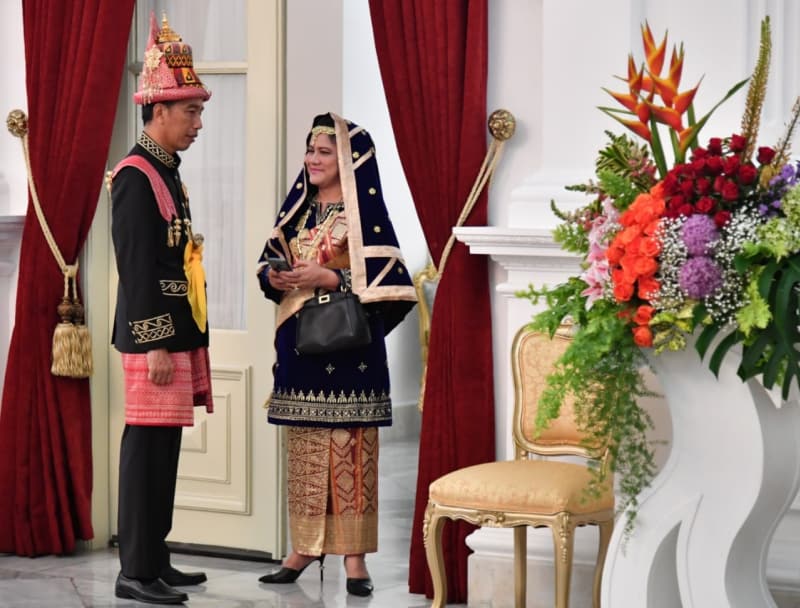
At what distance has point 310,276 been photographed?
4859 mm

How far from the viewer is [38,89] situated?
222 inches

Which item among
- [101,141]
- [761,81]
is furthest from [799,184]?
[101,141]

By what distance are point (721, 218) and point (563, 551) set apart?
1245mm

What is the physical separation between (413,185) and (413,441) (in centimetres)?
379

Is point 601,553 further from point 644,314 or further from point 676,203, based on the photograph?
point 676,203

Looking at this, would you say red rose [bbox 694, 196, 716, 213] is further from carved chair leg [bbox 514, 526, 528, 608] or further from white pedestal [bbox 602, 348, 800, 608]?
carved chair leg [bbox 514, 526, 528, 608]

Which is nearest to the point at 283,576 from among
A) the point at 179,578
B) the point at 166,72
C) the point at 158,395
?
the point at 179,578

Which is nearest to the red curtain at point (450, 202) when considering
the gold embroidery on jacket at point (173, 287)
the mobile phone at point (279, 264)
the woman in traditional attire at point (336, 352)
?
the woman in traditional attire at point (336, 352)

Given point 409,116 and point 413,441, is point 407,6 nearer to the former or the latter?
point 409,116

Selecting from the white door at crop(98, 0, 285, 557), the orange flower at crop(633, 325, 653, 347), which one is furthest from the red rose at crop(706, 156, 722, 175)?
the white door at crop(98, 0, 285, 557)

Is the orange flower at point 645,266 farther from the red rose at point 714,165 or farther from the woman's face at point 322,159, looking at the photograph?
the woman's face at point 322,159

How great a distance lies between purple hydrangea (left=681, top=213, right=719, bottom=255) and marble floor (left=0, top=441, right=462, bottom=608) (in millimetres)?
2084

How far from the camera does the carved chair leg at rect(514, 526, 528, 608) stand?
14.9 feet

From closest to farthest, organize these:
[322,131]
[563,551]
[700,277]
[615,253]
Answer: [700,277] → [615,253] → [563,551] → [322,131]
